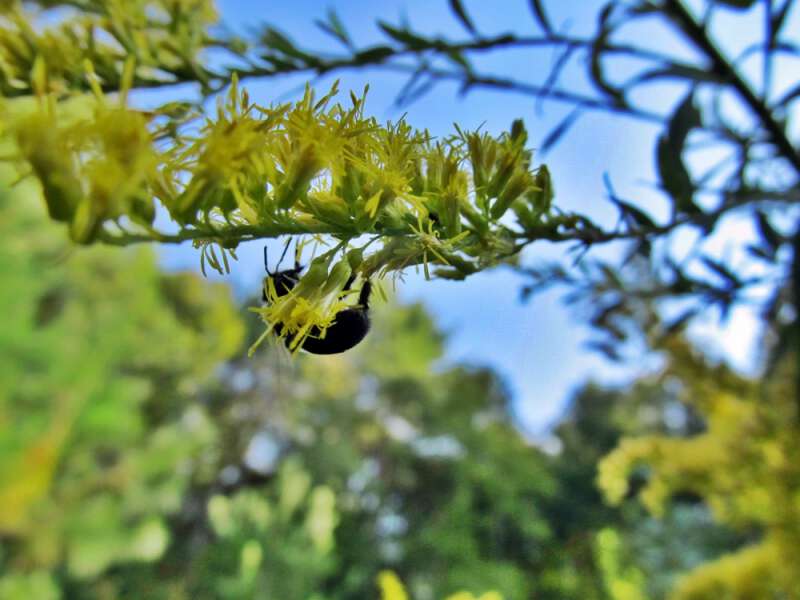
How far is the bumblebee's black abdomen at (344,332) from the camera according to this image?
0.33m

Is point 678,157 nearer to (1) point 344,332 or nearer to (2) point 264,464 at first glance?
(1) point 344,332

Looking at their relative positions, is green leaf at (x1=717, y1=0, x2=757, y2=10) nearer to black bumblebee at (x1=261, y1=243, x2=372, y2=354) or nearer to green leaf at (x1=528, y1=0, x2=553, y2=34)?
green leaf at (x1=528, y1=0, x2=553, y2=34)

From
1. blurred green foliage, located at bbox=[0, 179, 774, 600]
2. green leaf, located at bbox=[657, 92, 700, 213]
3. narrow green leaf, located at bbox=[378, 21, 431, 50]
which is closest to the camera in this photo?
green leaf, located at bbox=[657, 92, 700, 213]

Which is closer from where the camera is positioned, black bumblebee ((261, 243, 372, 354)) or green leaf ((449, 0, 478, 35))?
black bumblebee ((261, 243, 372, 354))

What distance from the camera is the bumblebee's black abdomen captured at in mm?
329

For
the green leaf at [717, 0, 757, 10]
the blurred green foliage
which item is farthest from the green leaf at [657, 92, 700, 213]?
the blurred green foliage

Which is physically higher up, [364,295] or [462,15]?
[462,15]

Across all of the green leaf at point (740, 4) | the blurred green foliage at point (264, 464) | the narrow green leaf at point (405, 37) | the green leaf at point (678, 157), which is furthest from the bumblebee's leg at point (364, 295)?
the blurred green foliage at point (264, 464)

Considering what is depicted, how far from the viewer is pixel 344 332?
13.0 inches

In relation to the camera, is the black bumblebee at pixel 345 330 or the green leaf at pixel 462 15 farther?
the green leaf at pixel 462 15

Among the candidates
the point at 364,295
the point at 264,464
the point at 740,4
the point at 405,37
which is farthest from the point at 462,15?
the point at 264,464

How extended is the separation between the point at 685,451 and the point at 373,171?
133cm

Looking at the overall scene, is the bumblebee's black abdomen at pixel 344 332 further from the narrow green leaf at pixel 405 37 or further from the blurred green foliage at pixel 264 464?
the blurred green foliage at pixel 264 464

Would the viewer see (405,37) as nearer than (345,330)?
No
